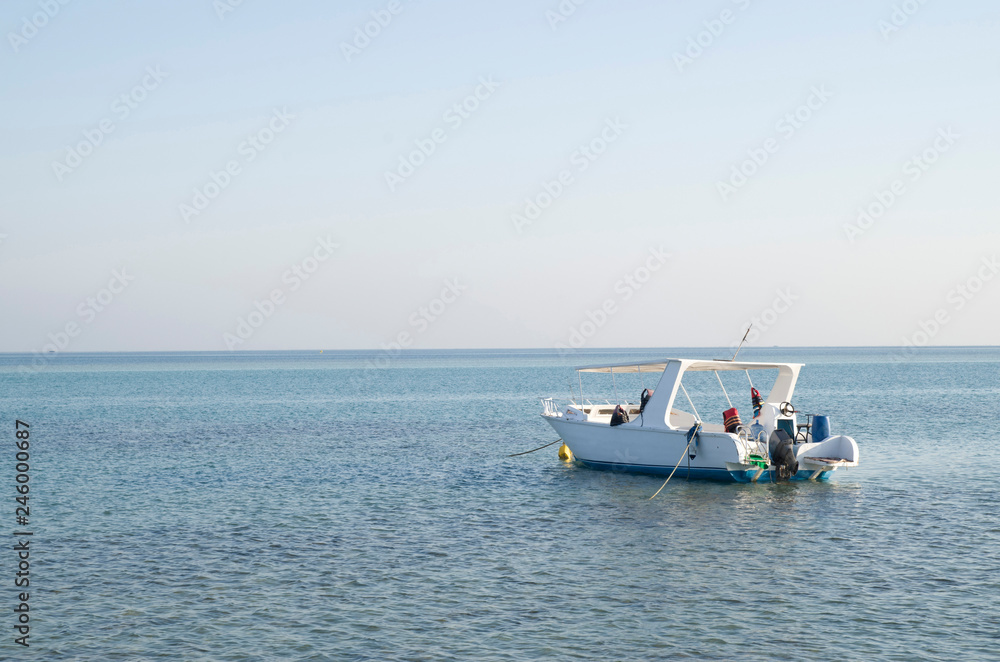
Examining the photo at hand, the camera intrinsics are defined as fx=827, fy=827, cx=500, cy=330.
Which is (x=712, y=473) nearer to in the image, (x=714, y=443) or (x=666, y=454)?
(x=714, y=443)

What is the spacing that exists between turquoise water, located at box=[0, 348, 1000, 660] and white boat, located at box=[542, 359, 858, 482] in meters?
0.56

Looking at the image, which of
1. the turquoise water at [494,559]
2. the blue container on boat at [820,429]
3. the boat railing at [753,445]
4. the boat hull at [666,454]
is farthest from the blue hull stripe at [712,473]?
the blue container on boat at [820,429]

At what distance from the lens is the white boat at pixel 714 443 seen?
2481 centimetres

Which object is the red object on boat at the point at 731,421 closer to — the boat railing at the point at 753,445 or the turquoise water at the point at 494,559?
the boat railing at the point at 753,445

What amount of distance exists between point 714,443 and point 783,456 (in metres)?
2.03

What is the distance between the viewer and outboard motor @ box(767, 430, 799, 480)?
24.7 metres

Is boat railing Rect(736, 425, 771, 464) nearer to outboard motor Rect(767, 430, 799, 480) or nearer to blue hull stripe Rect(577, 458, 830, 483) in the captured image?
outboard motor Rect(767, 430, 799, 480)

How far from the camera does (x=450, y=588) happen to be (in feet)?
47.9

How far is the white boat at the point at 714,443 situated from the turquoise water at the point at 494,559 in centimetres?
56

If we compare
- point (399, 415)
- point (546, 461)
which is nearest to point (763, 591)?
point (546, 461)

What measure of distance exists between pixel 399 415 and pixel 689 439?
3189 centimetres

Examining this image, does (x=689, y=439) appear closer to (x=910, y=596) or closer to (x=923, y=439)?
(x=910, y=596)

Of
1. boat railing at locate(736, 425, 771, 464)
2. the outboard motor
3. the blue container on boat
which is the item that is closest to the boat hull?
the outboard motor

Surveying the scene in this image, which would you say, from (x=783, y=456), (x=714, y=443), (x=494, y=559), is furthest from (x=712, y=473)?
(x=494, y=559)
